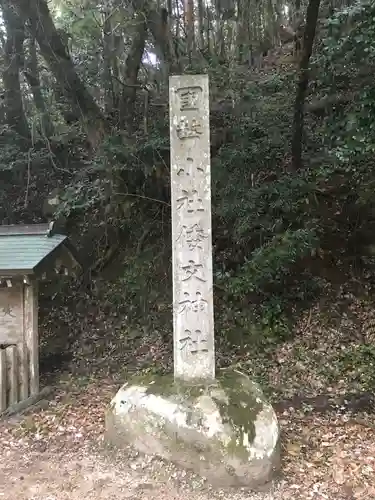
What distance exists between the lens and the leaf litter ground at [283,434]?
4145 millimetres

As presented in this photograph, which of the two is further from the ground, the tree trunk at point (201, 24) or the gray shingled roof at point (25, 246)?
the tree trunk at point (201, 24)

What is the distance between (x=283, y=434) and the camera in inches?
199

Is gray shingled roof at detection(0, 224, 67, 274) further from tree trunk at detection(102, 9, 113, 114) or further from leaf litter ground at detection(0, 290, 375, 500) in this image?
tree trunk at detection(102, 9, 113, 114)

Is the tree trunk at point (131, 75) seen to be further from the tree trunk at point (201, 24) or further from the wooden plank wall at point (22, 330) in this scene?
the wooden plank wall at point (22, 330)

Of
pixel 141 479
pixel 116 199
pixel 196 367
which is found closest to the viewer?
pixel 141 479

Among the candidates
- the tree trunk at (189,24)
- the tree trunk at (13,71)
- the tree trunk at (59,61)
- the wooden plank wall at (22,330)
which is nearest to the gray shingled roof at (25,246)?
the wooden plank wall at (22,330)

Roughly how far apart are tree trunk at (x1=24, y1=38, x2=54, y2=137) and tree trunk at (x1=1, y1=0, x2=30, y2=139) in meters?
0.22

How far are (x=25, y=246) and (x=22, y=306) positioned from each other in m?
0.75

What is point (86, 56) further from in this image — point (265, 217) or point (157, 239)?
point (265, 217)

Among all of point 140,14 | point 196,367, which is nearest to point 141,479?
point 196,367

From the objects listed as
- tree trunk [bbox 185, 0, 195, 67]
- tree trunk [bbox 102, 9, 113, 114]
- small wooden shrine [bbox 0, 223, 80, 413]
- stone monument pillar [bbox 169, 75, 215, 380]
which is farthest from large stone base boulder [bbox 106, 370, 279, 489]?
A: tree trunk [bbox 185, 0, 195, 67]

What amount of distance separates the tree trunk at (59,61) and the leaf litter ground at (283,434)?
3.95 m

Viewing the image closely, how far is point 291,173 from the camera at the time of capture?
7.99 meters

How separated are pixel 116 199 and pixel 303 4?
9399 mm
